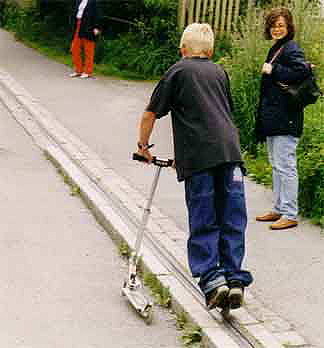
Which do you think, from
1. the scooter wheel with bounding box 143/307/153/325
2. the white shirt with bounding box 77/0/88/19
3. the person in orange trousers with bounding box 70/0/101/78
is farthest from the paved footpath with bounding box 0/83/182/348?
the white shirt with bounding box 77/0/88/19

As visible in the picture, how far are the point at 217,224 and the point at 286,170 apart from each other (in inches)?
72.8

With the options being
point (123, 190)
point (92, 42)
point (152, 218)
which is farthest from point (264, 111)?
point (92, 42)

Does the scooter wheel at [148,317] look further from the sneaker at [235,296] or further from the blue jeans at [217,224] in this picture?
the sneaker at [235,296]

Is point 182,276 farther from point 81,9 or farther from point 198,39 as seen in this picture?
point 81,9

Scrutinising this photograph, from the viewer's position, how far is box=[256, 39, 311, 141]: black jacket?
7.30m

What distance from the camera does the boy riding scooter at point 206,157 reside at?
18.5ft

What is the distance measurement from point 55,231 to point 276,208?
191 centimetres

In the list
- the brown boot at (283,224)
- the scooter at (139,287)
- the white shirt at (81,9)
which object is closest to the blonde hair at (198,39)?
the scooter at (139,287)

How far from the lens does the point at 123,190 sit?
29.1ft

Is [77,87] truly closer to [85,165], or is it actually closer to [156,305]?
[85,165]

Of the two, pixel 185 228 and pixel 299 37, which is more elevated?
pixel 299 37

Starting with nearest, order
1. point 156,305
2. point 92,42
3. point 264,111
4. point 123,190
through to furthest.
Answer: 1. point 156,305
2. point 264,111
3. point 123,190
4. point 92,42

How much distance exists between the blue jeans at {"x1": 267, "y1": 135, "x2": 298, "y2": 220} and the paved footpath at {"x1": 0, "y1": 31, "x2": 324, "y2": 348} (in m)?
0.22

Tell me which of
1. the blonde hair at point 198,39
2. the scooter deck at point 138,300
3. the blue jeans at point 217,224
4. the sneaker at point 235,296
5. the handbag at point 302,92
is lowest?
the scooter deck at point 138,300
